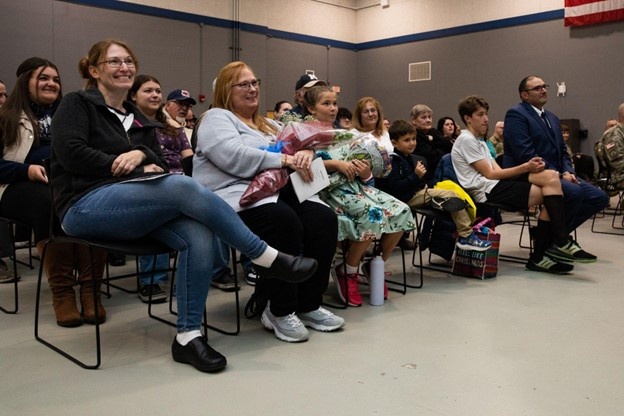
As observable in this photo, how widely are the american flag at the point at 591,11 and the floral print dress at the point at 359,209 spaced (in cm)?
644

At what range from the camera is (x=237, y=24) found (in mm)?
8906

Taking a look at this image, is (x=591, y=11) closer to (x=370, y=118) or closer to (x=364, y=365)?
(x=370, y=118)

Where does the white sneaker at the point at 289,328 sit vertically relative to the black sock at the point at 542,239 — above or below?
below

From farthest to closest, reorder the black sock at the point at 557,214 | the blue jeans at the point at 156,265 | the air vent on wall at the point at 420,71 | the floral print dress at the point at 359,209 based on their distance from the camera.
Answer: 1. the air vent on wall at the point at 420,71
2. the black sock at the point at 557,214
3. the blue jeans at the point at 156,265
4. the floral print dress at the point at 359,209

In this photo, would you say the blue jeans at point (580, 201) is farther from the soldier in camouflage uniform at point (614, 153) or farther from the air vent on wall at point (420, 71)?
the air vent on wall at point (420, 71)

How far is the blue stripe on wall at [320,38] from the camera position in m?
7.69

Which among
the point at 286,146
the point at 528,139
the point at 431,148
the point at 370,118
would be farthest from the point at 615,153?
the point at 286,146

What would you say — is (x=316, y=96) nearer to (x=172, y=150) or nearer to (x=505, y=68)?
(x=172, y=150)

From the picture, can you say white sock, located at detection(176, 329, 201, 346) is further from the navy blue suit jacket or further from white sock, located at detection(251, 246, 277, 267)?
the navy blue suit jacket

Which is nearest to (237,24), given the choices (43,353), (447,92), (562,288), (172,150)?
(447,92)

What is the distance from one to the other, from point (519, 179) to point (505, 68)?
5.64 metres

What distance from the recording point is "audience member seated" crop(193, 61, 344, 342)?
246 centimetres

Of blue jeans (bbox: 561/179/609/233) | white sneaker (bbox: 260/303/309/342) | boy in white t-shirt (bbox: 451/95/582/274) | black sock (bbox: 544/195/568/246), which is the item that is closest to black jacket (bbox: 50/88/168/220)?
white sneaker (bbox: 260/303/309/342)

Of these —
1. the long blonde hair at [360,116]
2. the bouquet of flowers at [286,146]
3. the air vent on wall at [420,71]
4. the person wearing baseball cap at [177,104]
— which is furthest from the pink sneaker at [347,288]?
the air vent on wall at [420,71]
